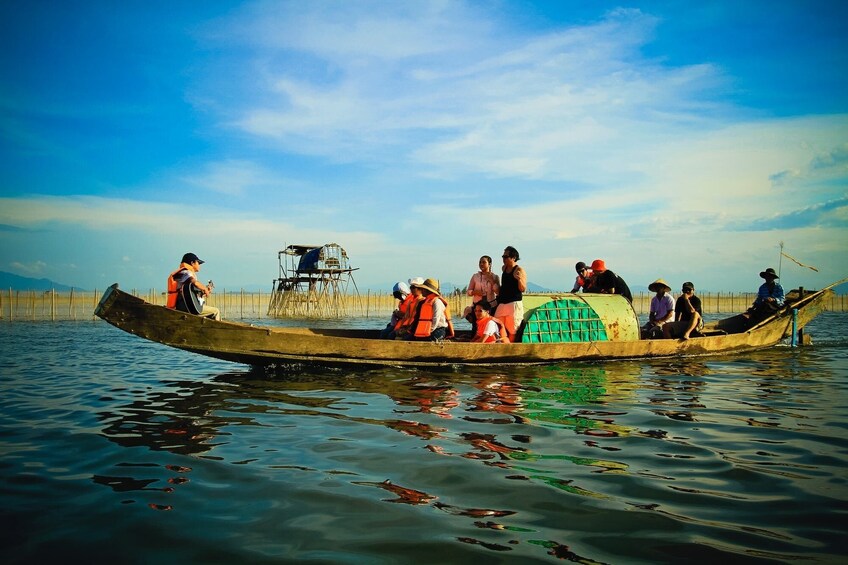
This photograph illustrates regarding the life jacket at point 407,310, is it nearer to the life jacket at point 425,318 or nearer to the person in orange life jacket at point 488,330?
the life jacket at point 425,318

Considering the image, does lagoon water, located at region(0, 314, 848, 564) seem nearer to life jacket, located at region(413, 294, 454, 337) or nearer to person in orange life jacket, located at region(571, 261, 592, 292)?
life jacket, located at region(413, 294, 454, 337)

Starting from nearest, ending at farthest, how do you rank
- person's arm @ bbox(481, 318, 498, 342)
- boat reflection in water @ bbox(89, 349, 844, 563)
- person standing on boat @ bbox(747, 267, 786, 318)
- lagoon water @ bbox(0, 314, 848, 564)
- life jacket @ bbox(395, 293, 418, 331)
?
lagoon water @ bbox(0, 314, 848, 564) < boat reflection in water @ bbox(89, 349, 844, 563) < person's arm @ bbox(481, 318, 498, 342) < life jacket @ bbox(395, 293, 418, 331) < person standing on boat @ bbox(747, 267, 786, 318)

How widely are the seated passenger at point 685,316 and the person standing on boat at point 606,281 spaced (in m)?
1.44

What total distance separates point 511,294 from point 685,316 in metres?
5.02

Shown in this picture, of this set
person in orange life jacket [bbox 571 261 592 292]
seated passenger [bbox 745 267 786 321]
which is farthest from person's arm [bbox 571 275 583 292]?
seated passenger [bbox 745 267 786 321]

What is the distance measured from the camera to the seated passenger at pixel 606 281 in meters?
11.9

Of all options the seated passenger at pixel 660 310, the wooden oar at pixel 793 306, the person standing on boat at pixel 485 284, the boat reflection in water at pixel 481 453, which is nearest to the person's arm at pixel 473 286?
the person standing on boat at pixel 485 284

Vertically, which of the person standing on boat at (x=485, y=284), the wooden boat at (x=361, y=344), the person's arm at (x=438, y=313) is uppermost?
the person standing on boat at (x=485, y=284)

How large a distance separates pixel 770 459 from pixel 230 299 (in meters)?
39.9

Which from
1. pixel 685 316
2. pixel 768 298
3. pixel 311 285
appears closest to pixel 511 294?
pixel 685 316

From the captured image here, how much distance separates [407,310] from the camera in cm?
1077

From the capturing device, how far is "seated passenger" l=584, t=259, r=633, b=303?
11852mm

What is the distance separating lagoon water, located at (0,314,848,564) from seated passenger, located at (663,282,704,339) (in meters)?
3.83

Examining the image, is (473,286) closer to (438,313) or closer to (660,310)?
(438,313)
